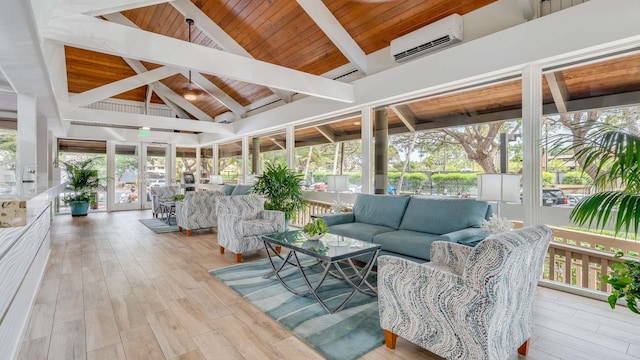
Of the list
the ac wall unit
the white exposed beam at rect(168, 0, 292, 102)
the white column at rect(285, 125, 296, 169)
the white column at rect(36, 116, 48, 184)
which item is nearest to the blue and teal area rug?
the ac wall unit

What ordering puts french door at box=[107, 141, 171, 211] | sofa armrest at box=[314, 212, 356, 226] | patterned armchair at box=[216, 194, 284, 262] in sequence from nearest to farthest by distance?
patterned armchair at box=[216, 194, 284, 262] < sofa armrest at box=[314, 212, 356, 226] < french door at box=[107, 141, 171, 211]

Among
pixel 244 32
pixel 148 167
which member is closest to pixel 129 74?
pixel 148 167

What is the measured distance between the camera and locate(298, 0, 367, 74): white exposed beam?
4.26 m

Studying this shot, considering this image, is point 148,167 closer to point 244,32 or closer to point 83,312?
point 244,32

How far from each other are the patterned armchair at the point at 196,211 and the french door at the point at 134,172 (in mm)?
4898

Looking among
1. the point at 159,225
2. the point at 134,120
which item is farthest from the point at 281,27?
the point at 159,225

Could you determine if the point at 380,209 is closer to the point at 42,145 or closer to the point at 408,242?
the point at 408,242

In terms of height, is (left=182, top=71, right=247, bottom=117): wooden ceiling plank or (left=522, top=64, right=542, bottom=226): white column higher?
(left=182, top=71, right=247, bottom=117): wooden ceiling plank

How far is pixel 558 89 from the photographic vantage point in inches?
126

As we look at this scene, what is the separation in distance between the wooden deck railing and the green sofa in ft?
2.41

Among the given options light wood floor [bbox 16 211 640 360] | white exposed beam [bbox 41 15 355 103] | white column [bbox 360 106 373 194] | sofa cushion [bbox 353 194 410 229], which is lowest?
light wood floor [bbox 16 211 640 360]

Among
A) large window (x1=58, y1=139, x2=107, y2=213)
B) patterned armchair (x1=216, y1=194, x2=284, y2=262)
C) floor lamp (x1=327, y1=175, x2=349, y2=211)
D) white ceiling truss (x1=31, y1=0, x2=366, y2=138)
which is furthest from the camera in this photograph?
large window (x1=58, y1=139, x2=107, y2=213)

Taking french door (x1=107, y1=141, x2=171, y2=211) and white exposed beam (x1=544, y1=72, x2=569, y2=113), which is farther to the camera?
french door (x1=107, y1=141, x2=171, y2=211)

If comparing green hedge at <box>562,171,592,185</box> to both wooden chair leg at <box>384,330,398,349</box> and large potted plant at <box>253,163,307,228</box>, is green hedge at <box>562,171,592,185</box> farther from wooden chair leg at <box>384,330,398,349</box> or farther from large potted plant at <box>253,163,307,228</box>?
large potted plant at <box>253,163,307,228</box>
